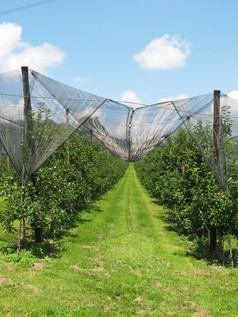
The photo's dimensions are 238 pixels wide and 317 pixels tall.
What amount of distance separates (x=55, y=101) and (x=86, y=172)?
6.40 meters

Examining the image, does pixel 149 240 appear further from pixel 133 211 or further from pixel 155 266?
pixel 133 211

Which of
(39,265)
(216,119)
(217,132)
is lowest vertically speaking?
(39,265)

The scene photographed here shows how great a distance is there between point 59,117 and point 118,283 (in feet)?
11.6

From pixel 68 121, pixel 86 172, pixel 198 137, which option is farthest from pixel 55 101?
pixel 86 172

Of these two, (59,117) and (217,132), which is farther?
(217,132)

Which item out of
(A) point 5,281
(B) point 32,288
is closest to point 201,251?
(B) point 32,288

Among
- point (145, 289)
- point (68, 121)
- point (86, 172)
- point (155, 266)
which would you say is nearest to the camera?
point (145, 289)

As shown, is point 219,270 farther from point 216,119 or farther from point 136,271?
point 216,119

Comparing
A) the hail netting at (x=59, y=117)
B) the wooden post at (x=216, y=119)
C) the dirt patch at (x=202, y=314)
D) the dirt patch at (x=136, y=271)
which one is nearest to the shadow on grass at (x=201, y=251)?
the dirt patch at (x=136, y=271)

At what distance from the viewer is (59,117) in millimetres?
6227

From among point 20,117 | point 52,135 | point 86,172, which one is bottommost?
point 86,172

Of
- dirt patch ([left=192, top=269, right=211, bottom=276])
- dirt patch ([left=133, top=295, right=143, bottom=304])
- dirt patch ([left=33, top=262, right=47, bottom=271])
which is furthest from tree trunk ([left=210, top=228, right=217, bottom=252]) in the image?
dirt patch ([left=33, top=262, right=47, bottom=271])

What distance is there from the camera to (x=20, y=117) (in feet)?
20.2

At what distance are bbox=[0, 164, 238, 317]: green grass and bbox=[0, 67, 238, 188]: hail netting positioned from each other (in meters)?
2.01
